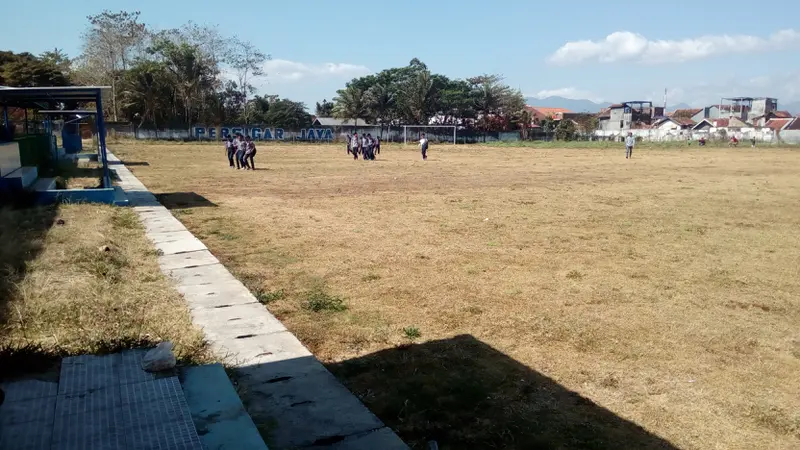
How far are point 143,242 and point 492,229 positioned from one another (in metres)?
6.18

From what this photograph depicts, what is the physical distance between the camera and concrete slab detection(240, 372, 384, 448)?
3539 millimetres

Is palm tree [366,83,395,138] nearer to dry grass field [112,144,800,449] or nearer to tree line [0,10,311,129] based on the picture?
tree line [0,10,311,129]

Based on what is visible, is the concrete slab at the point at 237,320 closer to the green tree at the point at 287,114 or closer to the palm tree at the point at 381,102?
the green tree at the point at 287,114

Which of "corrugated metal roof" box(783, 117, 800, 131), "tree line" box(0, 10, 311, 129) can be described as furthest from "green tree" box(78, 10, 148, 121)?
"corrugated metal roof" box(783, 117, 800, 131)

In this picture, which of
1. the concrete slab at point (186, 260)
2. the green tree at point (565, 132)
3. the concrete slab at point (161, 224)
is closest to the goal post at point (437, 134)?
the green tree at point (565, 132)

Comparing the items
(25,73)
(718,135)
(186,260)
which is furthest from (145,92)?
(718,135)

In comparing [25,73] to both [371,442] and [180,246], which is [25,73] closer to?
[180,246]

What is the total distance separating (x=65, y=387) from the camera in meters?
3.66

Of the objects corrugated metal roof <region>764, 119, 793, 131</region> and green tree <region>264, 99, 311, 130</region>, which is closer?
green tree <region>264, 99, 311, 130</region>

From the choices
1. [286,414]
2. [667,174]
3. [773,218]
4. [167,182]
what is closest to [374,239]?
[286,414]

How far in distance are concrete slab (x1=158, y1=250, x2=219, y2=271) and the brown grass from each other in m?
0.18

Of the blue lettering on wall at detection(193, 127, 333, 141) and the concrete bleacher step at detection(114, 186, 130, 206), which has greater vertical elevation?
the blue lettering on wall at detection(193, 127, 333, 141)

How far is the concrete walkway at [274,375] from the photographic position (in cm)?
354

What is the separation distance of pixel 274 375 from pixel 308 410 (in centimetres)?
60
